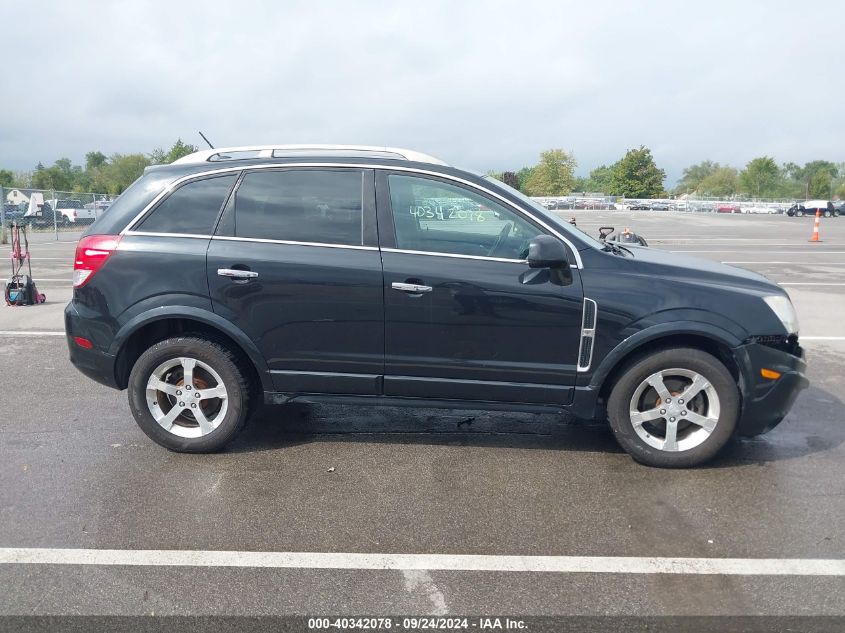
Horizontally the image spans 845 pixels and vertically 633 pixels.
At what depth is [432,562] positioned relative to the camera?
3182 mm

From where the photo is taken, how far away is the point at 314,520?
3.59 metres

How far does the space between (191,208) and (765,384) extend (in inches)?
144

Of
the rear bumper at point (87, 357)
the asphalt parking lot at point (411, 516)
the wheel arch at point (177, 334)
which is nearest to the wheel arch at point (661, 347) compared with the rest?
the asphalt parking lot at point (411, 516)

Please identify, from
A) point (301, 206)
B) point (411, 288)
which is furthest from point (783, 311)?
point (301, 206)

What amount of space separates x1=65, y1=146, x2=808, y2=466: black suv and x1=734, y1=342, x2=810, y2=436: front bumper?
0.4 inches

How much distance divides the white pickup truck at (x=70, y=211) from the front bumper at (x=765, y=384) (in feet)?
82.1

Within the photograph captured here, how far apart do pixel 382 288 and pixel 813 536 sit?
2.60 metres

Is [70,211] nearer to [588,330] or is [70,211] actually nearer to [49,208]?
[49,208]

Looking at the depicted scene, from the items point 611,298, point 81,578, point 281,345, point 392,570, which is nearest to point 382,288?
point 281,345

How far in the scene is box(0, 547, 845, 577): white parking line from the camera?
3131 millimetres

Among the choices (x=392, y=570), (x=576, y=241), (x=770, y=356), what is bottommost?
(x=392, y=570)

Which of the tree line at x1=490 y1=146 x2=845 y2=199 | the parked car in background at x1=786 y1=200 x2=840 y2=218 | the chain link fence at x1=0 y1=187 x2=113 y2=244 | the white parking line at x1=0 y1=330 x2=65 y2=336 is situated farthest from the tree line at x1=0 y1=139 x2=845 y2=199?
the white parking line at x1=0 y1=330 x2=65 y2=336

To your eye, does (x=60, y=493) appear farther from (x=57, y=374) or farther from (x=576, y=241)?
(x=576, y=241)

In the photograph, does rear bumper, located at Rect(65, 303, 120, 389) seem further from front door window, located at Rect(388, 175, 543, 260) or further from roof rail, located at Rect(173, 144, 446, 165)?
front door window, located at Rect(388, 175, 543, 260)
